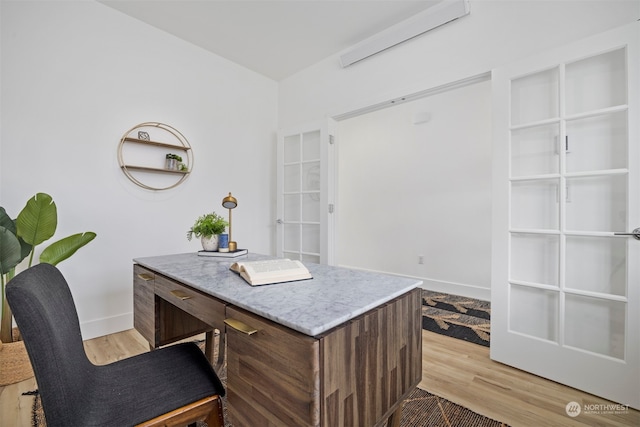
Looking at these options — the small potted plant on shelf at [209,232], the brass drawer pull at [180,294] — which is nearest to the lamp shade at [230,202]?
the small potted plant on shelf at [209,232]

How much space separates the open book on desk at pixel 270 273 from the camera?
3.52 ft

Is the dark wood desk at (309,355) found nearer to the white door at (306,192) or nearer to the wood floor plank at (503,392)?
the wood floor plank at (503,392)

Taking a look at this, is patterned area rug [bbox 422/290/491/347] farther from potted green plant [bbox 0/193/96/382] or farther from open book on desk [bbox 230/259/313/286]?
potted green plant [bbox 0/193/96/382]

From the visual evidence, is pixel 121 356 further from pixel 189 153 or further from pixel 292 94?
pixel 292 94

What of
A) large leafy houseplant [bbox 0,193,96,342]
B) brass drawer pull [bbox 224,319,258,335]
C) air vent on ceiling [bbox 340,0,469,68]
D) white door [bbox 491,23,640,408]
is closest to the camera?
brass drawer pull [bbox 224,319,258,335]

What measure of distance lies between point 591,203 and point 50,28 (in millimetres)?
4038

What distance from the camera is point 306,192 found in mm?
3436

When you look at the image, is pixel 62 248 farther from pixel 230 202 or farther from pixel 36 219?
pixel 230 202

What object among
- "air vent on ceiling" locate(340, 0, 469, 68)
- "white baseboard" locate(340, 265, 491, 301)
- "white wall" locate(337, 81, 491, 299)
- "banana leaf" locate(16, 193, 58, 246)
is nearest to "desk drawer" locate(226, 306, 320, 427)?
"banana leaf" locate(16, 193, 58, 246)

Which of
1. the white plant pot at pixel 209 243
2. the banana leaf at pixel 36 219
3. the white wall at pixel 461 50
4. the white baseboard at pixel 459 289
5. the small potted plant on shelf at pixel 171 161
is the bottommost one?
the white baseboard at pixel 459 289

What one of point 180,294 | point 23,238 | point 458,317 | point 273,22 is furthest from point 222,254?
point 458,317

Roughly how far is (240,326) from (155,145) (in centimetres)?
257

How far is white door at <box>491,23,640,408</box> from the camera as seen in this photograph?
5.26 feet

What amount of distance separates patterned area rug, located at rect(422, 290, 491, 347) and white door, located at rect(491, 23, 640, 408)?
47cm
